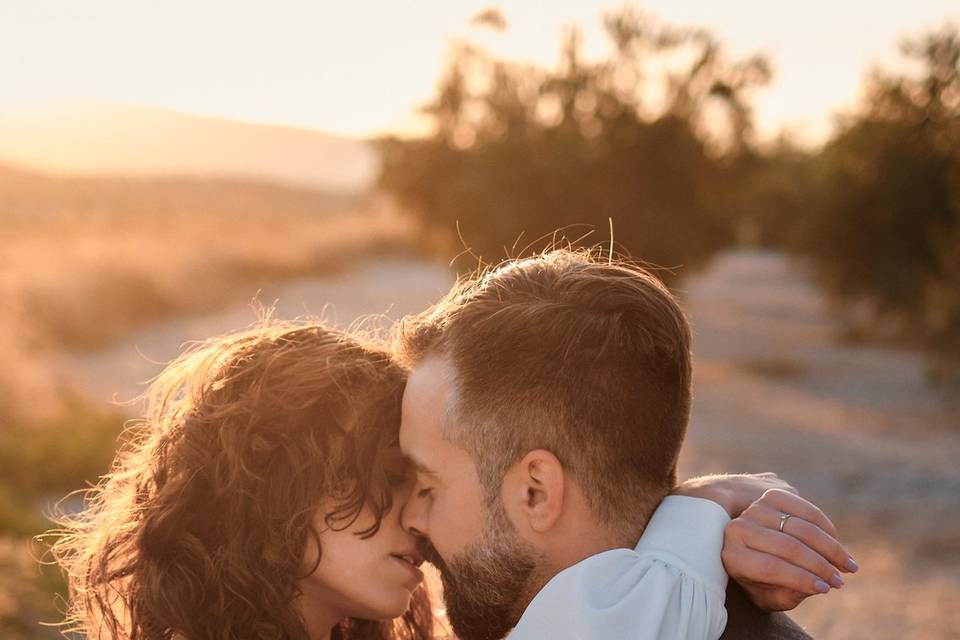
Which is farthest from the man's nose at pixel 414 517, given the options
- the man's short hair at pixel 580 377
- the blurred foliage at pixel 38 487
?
the blurred foliage at pixel 38 487

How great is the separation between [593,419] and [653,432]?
131 mm

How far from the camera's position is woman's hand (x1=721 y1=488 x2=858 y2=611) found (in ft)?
7.09

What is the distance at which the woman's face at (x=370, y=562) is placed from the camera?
2697mm

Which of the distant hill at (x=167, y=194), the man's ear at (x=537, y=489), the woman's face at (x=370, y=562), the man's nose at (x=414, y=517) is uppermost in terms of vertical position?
the distant hill at (x=167, y=194)

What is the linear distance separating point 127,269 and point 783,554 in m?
21.6

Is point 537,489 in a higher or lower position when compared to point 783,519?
lower

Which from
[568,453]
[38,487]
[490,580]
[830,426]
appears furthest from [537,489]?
[830,426]

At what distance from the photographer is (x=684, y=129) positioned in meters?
19.6

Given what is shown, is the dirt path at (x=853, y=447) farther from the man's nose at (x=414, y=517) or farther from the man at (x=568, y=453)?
the man at (x=568, y=453)

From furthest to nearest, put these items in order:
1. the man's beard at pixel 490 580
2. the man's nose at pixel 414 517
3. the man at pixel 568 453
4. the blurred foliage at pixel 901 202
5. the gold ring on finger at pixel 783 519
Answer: the blurred foliage at pixel 901 202 → the man's nose at pixel 414 517 → the man's beard at pixel 490 580 → the gold ring on finger at pixel 783 519 → the man at pixel 568 453

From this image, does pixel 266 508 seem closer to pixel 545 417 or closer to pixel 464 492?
pixel 464 492

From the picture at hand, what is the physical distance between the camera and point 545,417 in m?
2.25

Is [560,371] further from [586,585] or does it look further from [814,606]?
[814,606]

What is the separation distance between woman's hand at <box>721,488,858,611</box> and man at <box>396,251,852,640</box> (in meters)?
0.01
